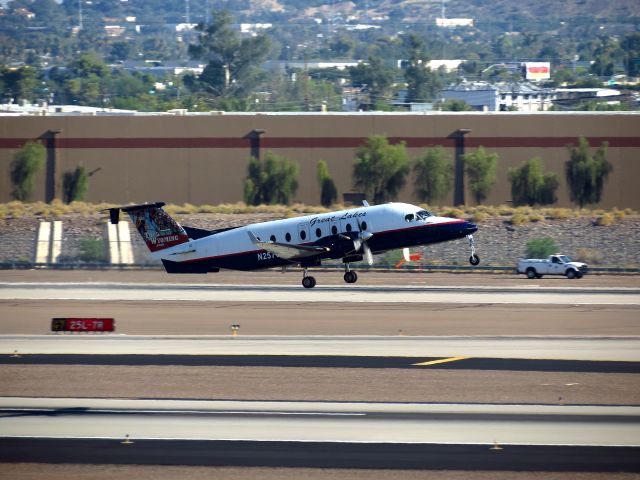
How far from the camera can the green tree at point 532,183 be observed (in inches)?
3120

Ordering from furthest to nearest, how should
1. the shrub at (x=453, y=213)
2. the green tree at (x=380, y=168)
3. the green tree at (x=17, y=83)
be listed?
the green tree at (x=17, y=83)
the green tree at (x=380, y=168)
the shrub at (x=453, y=213)

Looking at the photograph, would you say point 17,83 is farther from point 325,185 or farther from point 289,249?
point 289,249

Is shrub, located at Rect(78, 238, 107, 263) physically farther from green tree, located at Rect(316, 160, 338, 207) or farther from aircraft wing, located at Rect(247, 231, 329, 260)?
green tree, located at Rect(316, 160, 338, 207)

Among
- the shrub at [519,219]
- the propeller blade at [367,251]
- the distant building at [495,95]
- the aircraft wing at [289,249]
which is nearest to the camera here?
the propeller blade at [367,251]

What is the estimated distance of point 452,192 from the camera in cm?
8275

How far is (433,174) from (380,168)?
4305mm

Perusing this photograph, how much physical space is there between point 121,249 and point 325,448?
3702cm

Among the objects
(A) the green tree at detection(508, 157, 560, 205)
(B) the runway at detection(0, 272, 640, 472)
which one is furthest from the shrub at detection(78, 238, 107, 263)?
(A) the green tree at detection(508, 157, 560, 205)

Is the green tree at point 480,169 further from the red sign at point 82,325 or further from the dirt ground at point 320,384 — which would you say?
the dirt ground at point 320,384

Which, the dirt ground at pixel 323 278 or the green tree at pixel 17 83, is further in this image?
the green tree at pixel 17 83

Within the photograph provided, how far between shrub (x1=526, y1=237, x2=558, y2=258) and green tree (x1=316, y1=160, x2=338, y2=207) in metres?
26.5

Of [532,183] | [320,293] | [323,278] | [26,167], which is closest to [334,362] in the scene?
[320,293]

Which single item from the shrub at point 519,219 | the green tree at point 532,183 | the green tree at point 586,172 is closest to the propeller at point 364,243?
the shrub at point 519,219

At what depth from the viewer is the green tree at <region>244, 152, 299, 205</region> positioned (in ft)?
265
